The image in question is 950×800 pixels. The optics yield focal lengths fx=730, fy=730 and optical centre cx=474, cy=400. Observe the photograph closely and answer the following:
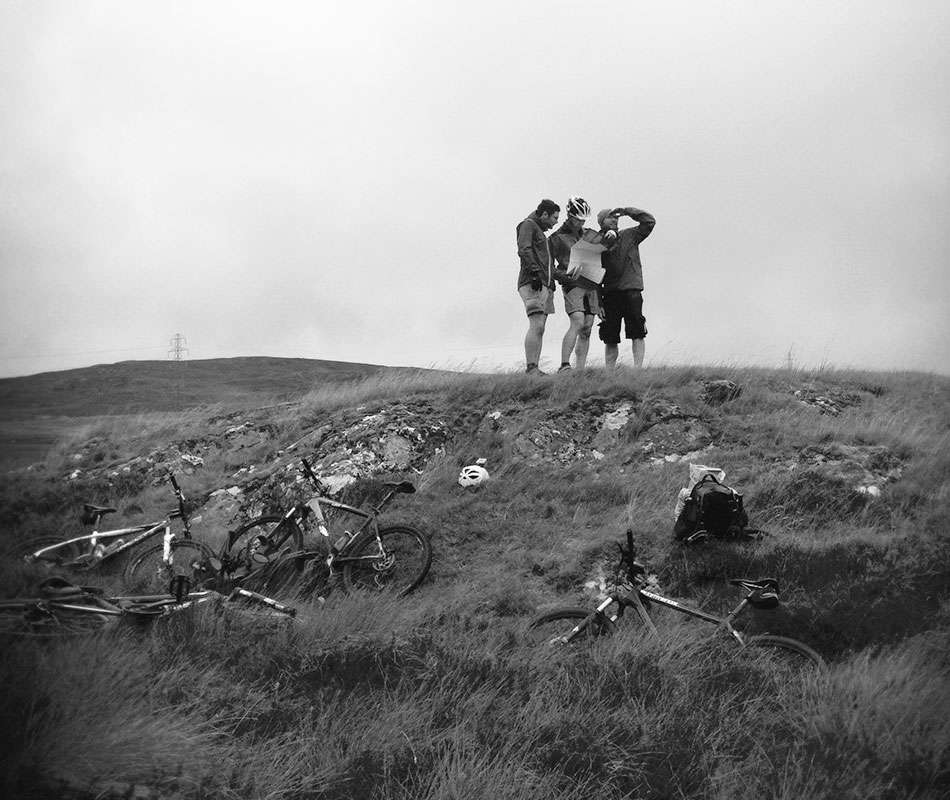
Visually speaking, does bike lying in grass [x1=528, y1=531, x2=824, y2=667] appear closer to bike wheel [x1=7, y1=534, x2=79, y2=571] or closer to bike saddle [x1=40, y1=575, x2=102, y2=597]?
bike saddle [x1=40, y1=575, x2=102, y2=597]

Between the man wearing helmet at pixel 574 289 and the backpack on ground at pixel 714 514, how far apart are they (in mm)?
4830

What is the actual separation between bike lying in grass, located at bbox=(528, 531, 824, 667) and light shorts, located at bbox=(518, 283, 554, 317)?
248 inches

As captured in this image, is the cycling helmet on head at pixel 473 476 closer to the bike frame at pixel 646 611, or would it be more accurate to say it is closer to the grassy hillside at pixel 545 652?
the grassy hillside at pixel 545 652

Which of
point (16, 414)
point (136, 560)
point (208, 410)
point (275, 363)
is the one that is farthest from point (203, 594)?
point (275, 363)

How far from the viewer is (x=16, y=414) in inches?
87.0

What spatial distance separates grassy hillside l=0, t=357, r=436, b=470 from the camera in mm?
2250

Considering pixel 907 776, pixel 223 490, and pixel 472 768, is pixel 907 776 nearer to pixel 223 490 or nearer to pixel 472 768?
pixel 472 768

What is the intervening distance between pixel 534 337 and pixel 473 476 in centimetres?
341

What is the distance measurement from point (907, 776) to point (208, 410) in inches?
575

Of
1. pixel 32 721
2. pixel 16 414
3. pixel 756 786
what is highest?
pixel 16 414

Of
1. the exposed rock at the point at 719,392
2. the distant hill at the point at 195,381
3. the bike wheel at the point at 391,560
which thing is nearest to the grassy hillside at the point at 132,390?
the distant hill at the point at 195,381

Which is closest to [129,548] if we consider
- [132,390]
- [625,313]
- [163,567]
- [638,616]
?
[163,567]

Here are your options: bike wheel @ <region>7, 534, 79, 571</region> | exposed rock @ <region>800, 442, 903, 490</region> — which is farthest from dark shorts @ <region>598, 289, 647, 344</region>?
bike wheel @ <region>7, 534, 79, 571</region>

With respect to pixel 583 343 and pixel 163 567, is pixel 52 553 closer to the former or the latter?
pixel 163 567
